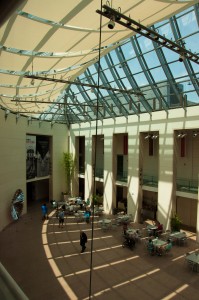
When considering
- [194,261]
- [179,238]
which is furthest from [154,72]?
[194,261]

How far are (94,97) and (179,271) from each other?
14707mm

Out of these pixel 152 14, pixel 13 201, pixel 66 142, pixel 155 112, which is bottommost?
pixel 13 201

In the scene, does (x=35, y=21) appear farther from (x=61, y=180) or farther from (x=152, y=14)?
(x=61, y=180)

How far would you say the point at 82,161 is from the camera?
27.1m

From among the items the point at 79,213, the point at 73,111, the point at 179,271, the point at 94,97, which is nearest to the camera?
the point at 179,271

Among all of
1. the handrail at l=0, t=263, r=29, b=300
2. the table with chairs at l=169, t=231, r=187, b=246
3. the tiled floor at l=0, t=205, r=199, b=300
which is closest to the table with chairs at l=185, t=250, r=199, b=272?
the tiled floor at l=0, t=205, r=199, b=300

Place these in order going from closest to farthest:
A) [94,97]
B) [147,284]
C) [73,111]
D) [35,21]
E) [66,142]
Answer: [35,21] → [147,284] → [94,97] → [73,111] → [66,142]

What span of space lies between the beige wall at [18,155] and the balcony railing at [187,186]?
11.6 m

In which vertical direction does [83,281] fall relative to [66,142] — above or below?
below

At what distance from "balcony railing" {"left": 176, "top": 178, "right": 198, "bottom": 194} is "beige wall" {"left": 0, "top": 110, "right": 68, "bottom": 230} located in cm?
1158

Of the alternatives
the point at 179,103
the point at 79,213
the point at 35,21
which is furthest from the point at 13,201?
the point at 35,21

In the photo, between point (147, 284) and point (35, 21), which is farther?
point (147, 284)

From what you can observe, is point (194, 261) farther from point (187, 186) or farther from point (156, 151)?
point (156, 151)

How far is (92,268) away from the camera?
1053 centimetres
